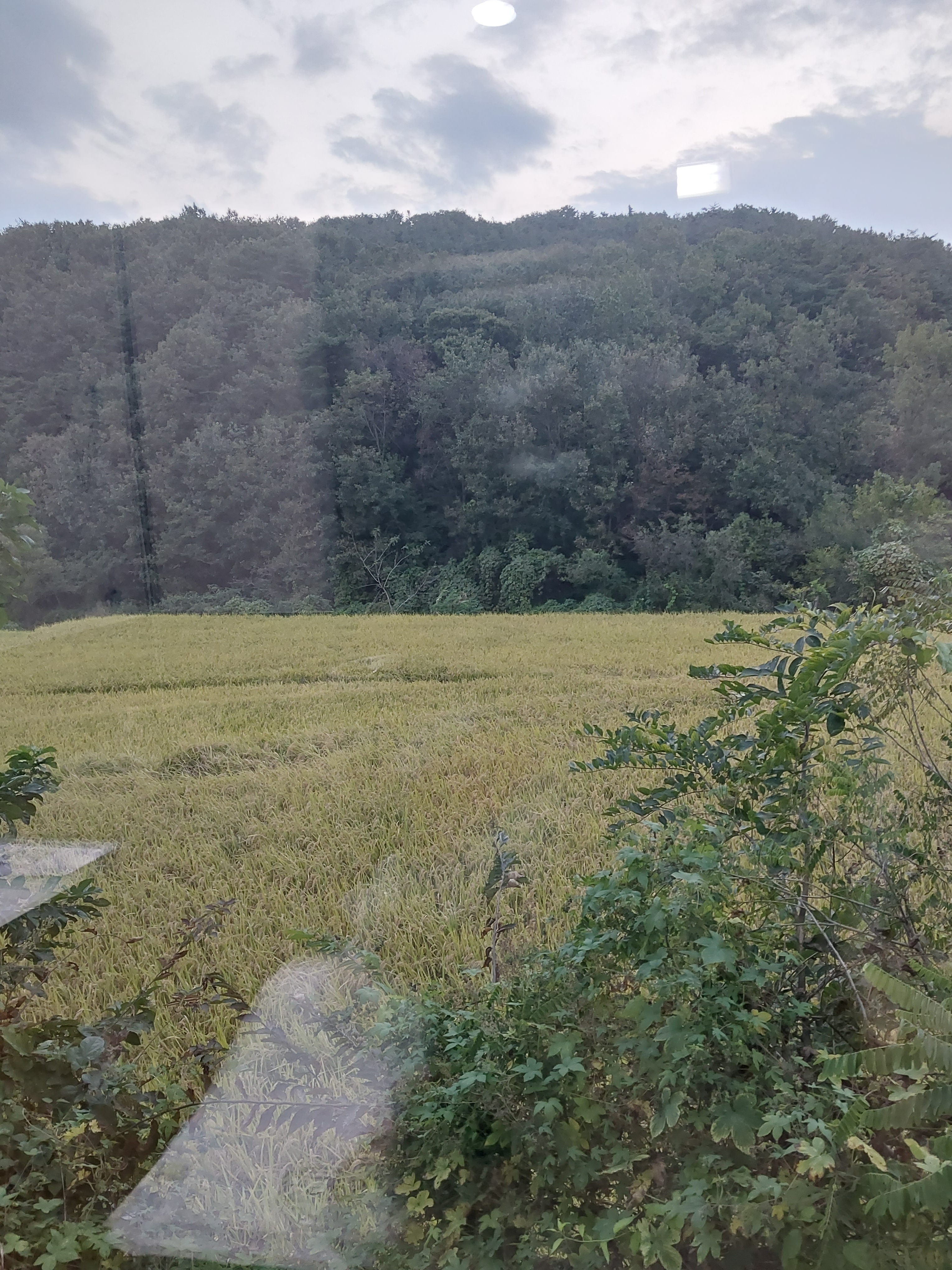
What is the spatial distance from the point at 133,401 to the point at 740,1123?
1.81 meters

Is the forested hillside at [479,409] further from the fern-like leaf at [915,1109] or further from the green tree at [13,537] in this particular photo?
the fern-like leaf at [915,1109]

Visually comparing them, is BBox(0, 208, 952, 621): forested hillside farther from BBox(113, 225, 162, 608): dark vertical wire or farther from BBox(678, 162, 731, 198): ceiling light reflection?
BBox(678, 162, 731, 198): ceiling light reflection

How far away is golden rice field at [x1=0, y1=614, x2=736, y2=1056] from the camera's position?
4.62ft

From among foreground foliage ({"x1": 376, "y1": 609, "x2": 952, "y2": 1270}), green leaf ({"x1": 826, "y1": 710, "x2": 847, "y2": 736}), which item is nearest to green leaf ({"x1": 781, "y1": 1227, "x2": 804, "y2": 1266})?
foreground foliage ({"x1": 376, "y1": 609, "x2": 952, "y2": 1270})

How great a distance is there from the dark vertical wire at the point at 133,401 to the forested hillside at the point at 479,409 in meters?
0.01

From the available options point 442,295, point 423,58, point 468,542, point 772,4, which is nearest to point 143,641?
point 468,542

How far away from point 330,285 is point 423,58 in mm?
571

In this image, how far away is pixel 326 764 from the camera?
5.67 feet

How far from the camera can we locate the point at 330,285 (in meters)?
1.95

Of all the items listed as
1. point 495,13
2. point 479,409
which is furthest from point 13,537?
point 495,13

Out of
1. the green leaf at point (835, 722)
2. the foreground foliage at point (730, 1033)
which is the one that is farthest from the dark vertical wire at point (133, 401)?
the green leaf at point (835, 722)

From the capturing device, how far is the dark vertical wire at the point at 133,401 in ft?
5.78

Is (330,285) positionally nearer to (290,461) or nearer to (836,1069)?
(290,461)

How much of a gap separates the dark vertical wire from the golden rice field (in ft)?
0.75
